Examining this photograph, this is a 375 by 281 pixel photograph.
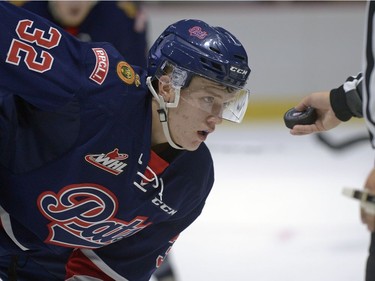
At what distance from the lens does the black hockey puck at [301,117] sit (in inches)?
77.0

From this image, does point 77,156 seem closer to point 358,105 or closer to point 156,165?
point 156,165

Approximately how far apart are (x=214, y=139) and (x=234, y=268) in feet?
8.51

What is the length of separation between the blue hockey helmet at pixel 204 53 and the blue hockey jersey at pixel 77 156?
0.36ft

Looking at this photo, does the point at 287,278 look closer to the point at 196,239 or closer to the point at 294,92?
the point at 196,239

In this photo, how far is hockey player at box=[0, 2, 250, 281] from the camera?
6.24ft

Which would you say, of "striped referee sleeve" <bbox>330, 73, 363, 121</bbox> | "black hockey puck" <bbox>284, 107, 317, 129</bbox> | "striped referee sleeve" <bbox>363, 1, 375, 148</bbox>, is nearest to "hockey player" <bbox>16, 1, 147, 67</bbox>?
"black hockey puck" <bbox>284, 107, 317, 129</bbox>

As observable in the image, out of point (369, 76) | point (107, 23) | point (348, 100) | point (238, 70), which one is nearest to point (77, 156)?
point (238, 70)

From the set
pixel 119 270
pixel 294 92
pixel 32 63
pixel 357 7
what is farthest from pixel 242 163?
pixel 32 63

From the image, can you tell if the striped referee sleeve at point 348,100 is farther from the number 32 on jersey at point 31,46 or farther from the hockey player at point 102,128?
the number 32 on jersey at point 31,46

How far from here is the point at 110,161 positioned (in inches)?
78.2

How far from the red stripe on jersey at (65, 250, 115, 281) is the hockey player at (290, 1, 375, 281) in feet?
2.13

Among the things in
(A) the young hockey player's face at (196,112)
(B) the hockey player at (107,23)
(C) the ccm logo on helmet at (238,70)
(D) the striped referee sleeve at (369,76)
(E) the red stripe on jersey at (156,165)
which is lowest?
(B) the hockey player at (107,23)

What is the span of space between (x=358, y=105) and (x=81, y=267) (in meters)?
0.86

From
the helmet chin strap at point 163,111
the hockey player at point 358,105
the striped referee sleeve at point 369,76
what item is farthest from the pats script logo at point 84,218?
the striped referee sleeve at point 369,76
